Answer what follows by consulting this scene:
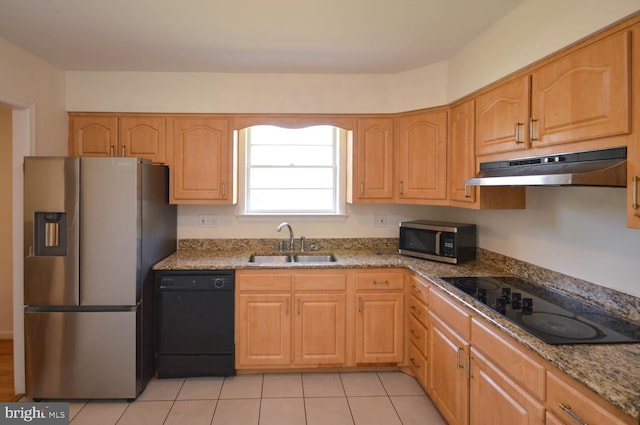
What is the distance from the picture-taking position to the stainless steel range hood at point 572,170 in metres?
1.39

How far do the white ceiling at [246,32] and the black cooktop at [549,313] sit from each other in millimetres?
1571

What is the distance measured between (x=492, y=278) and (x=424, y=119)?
1.34 m

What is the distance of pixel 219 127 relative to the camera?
3057 millimetres

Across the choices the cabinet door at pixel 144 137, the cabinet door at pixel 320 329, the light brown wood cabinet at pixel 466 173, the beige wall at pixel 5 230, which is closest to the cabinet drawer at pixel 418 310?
the cabinet door at pixel 320 329

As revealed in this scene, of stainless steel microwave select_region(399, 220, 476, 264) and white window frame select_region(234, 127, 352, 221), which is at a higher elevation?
white window frame select_region(234, 127, 352, 221)

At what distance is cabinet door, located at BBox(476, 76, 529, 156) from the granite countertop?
808 millimetres

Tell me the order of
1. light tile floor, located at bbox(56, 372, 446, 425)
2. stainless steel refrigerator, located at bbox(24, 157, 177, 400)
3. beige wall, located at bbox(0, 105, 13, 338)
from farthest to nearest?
beige wall, located at bbox(0, 105, 13, 338)
stainless steel refrigerator, located at bbox(24, 157, 177, 400)
light tile floor, located at bbox(56, 372, 446, 425)

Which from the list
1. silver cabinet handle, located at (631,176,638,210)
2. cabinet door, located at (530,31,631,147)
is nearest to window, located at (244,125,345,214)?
cabinet door, located at (530,31,631,147)

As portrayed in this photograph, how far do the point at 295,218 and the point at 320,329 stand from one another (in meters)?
1.06

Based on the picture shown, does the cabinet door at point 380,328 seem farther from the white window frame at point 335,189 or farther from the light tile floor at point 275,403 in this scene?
the white window frame at point 335,189

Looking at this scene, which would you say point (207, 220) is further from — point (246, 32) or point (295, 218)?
point (246, 32)

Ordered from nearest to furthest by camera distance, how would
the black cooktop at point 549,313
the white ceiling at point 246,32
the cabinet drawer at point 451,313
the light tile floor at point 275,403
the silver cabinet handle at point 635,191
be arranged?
the silver cabinet handle at point 635,191 < the black cooktop at point 549,313 < the cabinet drawer at point 451,313 < the white ceiling at point 246,32 < the light tile floor at point 275,403

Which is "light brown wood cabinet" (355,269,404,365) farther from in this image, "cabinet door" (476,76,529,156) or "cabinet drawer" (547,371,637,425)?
"cabinet drawer" (547,371,637,425)

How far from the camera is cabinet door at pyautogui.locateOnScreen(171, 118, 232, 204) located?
3.04m
